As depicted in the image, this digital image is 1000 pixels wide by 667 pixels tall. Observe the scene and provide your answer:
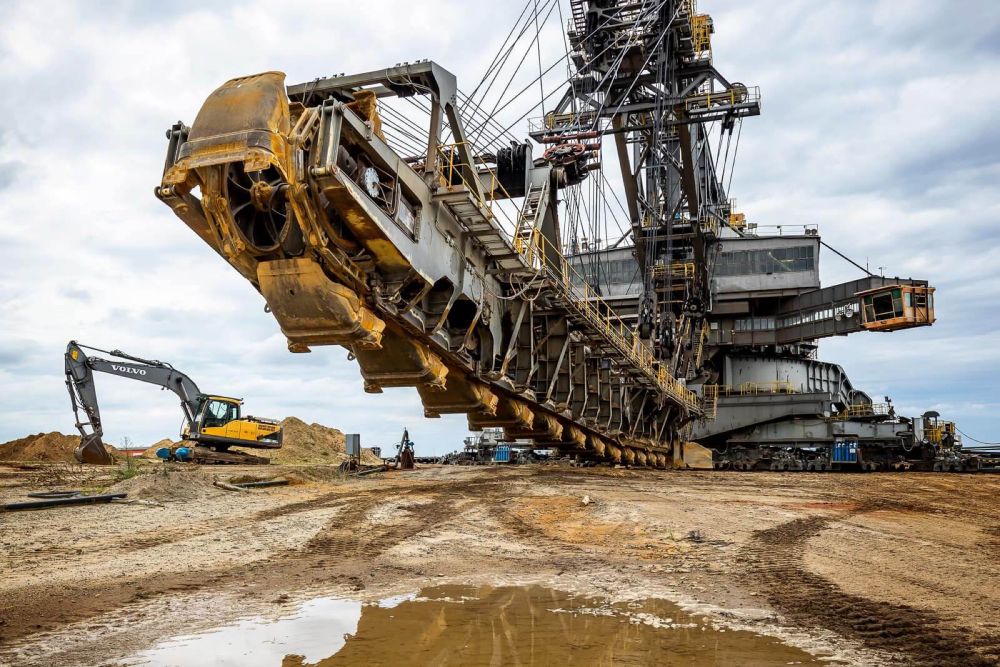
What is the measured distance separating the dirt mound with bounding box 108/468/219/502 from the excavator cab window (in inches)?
497

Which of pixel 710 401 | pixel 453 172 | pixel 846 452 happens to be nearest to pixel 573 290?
pixel 453 172

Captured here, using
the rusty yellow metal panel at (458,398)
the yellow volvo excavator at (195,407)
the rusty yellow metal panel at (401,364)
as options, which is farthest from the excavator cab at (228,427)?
the rusty yellow metal panel at (401,364)

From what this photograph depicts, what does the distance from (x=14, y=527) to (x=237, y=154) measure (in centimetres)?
584

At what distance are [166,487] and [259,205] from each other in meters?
6.67

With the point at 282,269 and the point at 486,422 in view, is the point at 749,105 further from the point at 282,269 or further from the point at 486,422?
the point at 282,269

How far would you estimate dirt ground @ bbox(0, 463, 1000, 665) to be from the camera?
542 centimetres

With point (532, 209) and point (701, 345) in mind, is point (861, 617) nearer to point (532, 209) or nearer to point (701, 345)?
point (532, 209)

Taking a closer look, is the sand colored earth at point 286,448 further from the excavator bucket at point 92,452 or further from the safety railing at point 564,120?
Answer: the safety railing at point 564,120

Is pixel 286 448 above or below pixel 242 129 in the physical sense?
below

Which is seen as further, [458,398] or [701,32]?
[701,32]

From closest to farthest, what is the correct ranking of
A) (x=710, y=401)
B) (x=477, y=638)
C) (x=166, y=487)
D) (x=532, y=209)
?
(x=477, y=638)
(x=166, y=487)
(x=532, y=209)
(x=710, y=401)

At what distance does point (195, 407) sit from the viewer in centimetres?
2653

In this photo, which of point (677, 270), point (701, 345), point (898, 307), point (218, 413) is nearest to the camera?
point (218, 413)

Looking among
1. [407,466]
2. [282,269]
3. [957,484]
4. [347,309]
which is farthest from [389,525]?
[957,484]
